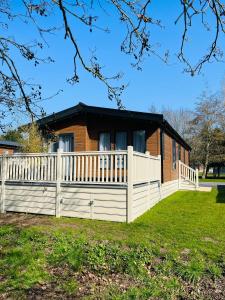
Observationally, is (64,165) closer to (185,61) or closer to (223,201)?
(185,61)

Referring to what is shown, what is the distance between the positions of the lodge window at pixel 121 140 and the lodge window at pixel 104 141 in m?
0.44

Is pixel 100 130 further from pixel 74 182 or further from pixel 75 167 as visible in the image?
pixel 74 182

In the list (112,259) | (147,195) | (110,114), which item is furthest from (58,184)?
(110,114)

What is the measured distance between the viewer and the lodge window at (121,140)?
1448cm

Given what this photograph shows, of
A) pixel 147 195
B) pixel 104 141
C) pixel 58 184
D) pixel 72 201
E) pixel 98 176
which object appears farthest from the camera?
pixel 104 141

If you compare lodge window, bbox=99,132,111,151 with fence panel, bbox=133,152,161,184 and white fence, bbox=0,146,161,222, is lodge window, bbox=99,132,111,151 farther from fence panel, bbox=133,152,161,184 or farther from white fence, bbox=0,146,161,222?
white fence, bbox=0,146,161,222

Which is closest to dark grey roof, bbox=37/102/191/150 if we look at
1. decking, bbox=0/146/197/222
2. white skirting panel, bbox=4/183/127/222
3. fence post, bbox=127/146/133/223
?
decking, bbox=0/146/197/222

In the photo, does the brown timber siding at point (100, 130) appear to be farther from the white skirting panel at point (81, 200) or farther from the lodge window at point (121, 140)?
the white skirting panel at point (81, 200)

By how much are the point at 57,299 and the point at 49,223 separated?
4190 millimetres

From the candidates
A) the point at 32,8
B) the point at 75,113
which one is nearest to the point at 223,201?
the point at 75,113

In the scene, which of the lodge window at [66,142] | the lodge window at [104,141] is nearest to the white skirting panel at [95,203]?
the lodge window at [104,141]

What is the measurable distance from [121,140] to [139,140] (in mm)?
898

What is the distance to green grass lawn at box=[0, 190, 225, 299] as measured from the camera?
4.71 metres

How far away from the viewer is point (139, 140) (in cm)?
1416
